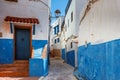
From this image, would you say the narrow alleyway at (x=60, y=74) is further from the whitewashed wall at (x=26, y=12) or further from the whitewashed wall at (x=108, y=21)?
the whitewashed wall at (x=108, y=21)

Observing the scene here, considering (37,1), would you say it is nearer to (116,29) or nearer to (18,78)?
(18,78)

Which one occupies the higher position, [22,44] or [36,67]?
[22,44]

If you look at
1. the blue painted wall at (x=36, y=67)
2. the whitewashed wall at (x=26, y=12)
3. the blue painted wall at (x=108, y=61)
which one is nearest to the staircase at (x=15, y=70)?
the blue painted wall at (x=36, y=67)

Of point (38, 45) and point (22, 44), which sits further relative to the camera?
point (22, 44)

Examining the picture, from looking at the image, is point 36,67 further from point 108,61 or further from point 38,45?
point 108,61

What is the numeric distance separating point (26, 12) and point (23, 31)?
4.78ft

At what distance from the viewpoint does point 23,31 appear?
12.2 metres

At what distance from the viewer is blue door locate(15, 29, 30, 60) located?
12.1 metres

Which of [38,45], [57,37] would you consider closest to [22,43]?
[38,45]

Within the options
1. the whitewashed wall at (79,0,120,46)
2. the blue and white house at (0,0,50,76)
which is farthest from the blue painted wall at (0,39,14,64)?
the whitewashed wall at (79,0,120,46)

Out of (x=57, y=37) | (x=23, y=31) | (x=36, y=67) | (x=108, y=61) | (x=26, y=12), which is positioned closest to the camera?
(x=108, y=61)

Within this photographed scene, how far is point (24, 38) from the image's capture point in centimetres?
1227

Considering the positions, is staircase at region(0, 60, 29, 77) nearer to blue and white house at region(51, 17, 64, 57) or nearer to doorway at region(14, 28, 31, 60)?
doorway at region(14, 28, 31, 60)

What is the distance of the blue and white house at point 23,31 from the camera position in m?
10.9
